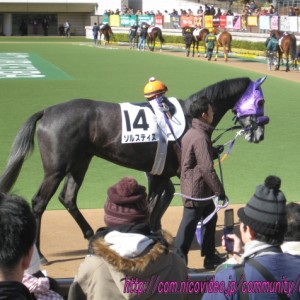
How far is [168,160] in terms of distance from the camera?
267 inches

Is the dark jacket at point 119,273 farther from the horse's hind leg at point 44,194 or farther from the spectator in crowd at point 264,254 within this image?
the horse's hind leg at point 44,194

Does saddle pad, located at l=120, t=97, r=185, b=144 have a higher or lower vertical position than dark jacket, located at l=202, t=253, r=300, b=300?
higher

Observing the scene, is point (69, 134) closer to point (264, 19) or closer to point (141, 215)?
point (141, 215)

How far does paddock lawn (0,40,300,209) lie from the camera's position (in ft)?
31.2

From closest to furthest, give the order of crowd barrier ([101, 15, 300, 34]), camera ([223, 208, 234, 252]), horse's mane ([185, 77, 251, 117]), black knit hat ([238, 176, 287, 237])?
black knit hat ([238, 176, 287, 237]) → camera ([223, 208, 234, 252]) → horse's mane ([185, 77, 251, 117]) → crowd barrier ([101, 15, 300, 34])

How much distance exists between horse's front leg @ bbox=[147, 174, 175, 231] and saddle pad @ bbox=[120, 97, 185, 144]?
519mm

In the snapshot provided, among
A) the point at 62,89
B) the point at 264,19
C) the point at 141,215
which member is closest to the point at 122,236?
the point at 141,215

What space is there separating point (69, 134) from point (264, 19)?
31.0 metres

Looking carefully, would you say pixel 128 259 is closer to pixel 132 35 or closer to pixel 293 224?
pixel 293 224

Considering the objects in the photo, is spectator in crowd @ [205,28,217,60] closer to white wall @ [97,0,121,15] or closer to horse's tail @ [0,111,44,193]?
horse's tail @ [0,111,44,193]

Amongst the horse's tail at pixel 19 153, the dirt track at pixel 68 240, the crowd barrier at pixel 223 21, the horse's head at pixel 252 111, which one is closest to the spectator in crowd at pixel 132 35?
the crowd barrier at pixel 223 21

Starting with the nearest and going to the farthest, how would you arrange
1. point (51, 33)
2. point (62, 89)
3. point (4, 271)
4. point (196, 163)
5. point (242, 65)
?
1. point (4, 271)
2. point (196, 163)
3. point (62, 89)
4. point (242, 65)
5. point (51, 33)

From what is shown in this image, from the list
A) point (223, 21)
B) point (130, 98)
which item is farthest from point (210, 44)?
point (130, 98)

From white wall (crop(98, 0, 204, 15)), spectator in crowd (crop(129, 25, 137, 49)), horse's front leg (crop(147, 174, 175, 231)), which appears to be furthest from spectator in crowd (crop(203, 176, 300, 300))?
white wall (crop(98, 0, 204, 15))
